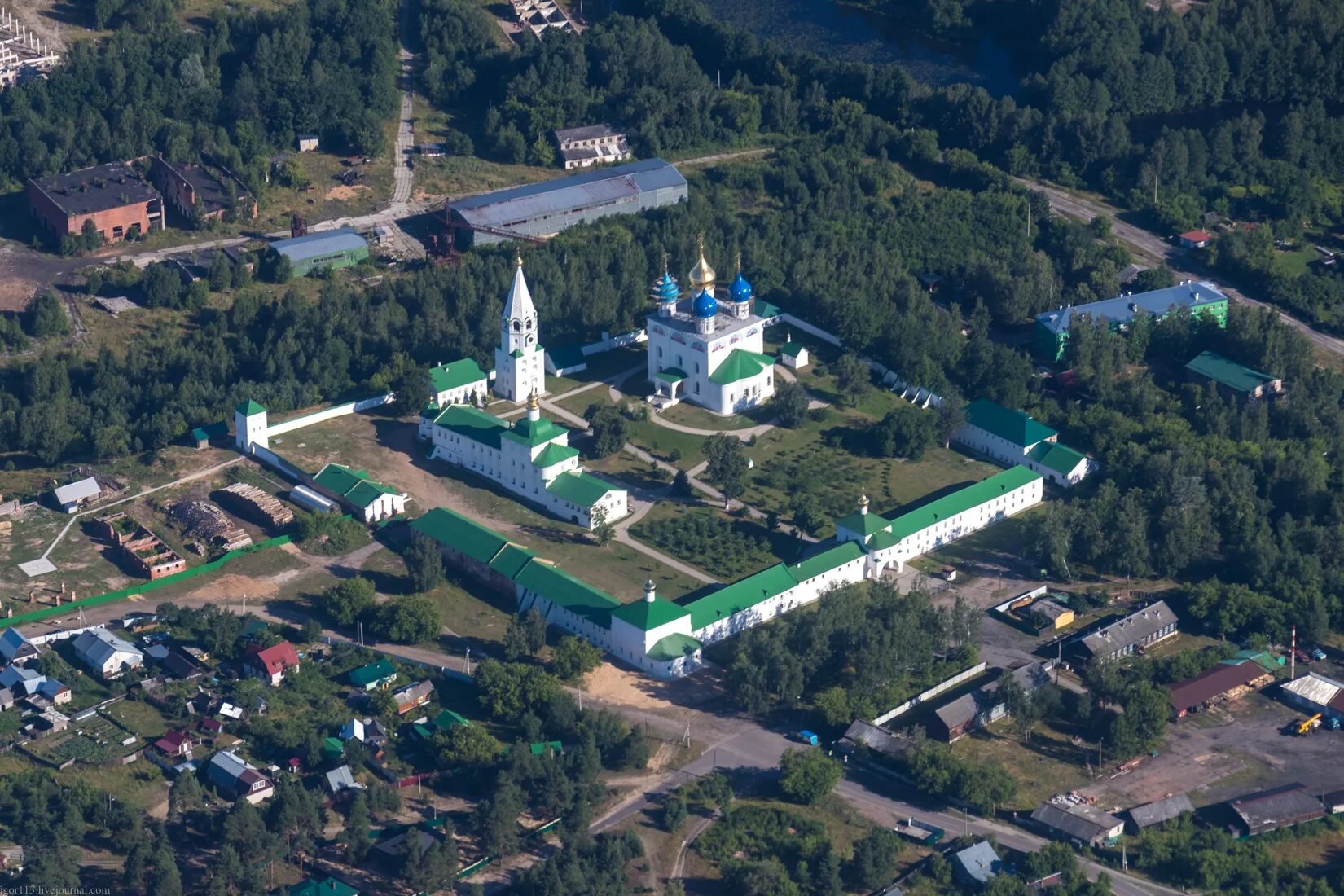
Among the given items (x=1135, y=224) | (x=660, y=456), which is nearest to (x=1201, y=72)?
(x=1135, y=224)

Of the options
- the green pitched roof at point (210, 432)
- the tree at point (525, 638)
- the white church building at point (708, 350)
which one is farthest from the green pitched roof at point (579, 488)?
the green pitched roof at point (210, 432)

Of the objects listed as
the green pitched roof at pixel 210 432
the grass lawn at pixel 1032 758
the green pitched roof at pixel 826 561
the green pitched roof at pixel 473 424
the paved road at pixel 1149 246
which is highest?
the paved road at pixel 1149 246

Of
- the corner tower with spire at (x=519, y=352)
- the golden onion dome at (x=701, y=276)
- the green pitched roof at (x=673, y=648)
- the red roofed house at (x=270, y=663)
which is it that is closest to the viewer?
the red roofed house at (x=270, y=663)

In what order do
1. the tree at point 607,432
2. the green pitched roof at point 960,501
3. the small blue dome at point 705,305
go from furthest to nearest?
the small blue dome at point 705,305 < the tree at point 607,432 < the green pitched roof at point 960,501

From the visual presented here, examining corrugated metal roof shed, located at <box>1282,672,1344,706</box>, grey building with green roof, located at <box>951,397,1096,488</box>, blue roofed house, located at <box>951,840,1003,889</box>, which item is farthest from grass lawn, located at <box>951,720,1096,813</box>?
grey building with green roof, located at <box>951,397,1096,488</box>

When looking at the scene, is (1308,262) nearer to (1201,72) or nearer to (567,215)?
(1201,72)

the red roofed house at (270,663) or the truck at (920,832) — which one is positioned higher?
the truck at (920,832)

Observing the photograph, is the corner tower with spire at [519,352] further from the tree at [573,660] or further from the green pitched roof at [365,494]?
the tree at [573,660]
